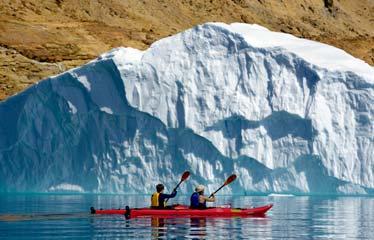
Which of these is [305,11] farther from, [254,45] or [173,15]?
[254,45]

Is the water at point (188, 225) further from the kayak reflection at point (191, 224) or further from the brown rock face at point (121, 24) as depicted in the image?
the brown rock face at point (121, 24)

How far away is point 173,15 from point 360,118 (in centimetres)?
5011

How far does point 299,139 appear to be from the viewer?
3534 cm

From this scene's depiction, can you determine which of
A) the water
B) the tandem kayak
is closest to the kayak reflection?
the water

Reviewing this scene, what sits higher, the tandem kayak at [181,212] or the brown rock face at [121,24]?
the brown rock face at [121,24]

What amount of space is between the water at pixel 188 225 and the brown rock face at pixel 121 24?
96.3ft

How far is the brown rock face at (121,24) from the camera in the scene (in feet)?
201

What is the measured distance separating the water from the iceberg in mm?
3872

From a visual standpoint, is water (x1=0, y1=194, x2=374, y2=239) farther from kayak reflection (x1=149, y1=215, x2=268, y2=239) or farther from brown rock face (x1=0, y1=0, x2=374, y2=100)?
brown rock face (x1=0, y1=0, x2=374, y2=100)

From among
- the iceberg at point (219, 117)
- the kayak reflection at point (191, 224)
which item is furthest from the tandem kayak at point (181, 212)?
the iceberg at point (219, 117)

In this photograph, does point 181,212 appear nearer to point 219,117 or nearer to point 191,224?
point 191,224

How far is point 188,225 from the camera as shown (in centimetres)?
2334

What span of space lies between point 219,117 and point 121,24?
43.3 meters

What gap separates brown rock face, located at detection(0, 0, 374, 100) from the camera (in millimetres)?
61250
